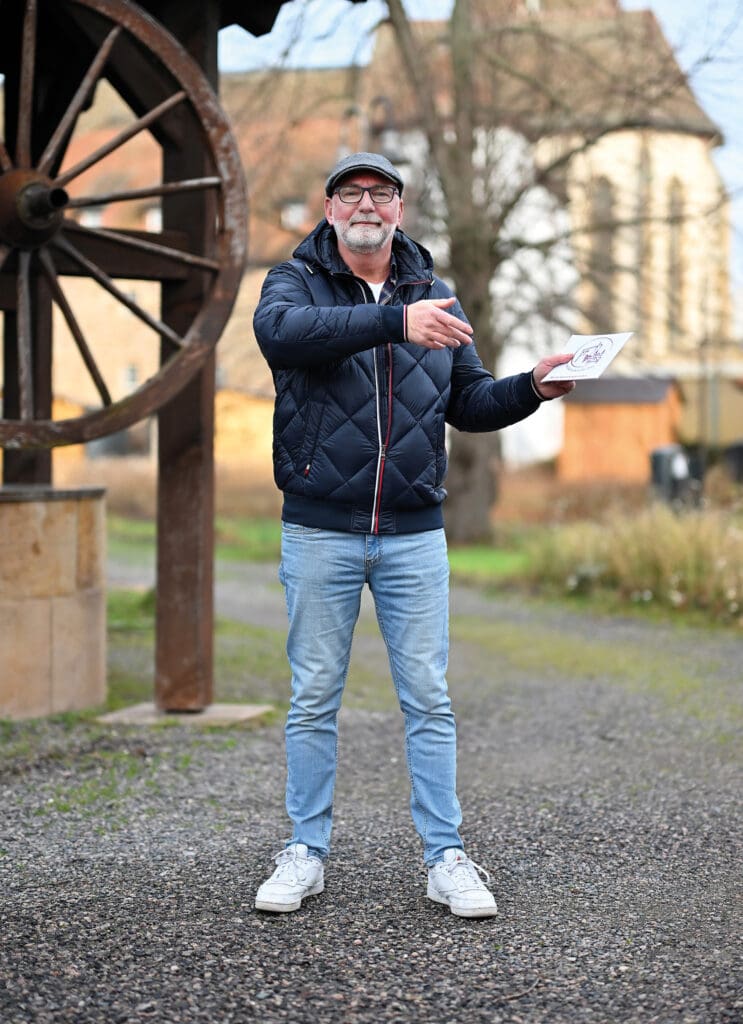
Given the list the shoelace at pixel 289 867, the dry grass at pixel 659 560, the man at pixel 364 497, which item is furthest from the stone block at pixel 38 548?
the dry grass at pixel 659 560

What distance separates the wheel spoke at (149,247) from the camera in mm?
6086

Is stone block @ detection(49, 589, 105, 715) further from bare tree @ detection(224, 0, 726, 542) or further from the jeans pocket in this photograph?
bare tree @ detection(224, 0, 726, 542)

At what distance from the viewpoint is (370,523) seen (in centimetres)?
383

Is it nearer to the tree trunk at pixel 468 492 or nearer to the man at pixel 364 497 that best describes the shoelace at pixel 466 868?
the man at pixel 364 497

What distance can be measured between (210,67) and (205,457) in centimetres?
184

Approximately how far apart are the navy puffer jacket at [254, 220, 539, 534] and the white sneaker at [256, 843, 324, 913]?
0.91m

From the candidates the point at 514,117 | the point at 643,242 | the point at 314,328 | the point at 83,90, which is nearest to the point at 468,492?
the point at 643,242

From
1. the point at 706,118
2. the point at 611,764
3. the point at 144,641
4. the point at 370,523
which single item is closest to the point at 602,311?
the point at 706,118

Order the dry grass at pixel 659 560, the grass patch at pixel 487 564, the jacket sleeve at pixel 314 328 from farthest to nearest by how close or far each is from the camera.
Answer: the grass patch at pixel 487 564 < the dry grass at pixel 659 560 < the jacket sleeve at pixel 314 328

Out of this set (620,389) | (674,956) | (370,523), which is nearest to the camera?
(674,956)

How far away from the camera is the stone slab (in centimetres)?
665

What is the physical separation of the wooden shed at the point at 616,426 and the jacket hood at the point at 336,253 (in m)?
32.4

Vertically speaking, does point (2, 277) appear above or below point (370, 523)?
above

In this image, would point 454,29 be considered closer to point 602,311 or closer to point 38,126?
point 602,311
